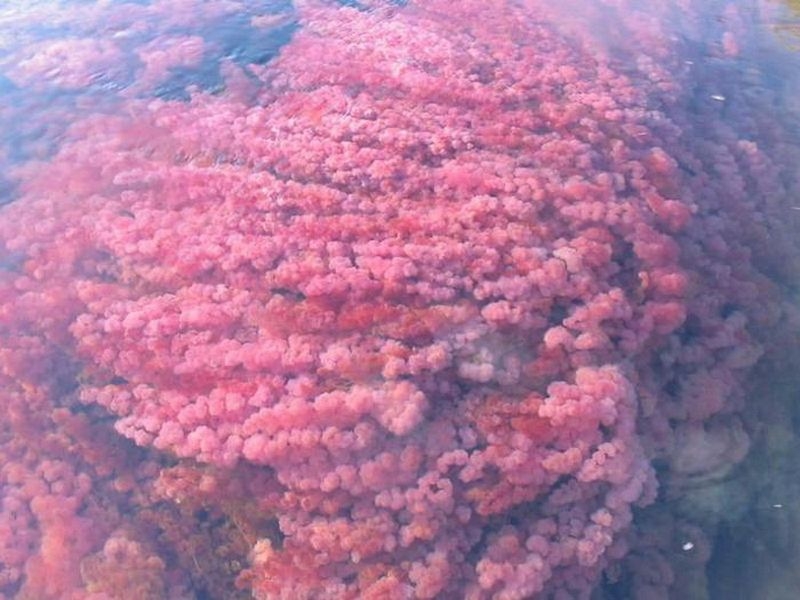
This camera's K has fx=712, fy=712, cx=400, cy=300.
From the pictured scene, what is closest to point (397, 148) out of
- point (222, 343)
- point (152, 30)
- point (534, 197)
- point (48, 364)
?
point (534, 197)

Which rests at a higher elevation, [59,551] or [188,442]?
[188,442]

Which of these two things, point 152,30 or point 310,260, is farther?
point 152,30

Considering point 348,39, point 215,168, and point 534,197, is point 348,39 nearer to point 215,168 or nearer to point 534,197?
point 215,168

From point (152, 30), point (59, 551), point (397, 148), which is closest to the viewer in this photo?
point (59, 551)

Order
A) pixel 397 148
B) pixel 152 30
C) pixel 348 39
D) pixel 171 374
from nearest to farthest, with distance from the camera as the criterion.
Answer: pixel 171 374 < pixel 397 148 < pixel 348 39 < pixel 152 30

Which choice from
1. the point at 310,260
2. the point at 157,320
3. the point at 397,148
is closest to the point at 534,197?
the point at 397,148

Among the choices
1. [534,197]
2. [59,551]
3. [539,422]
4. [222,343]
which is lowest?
[59,551]
